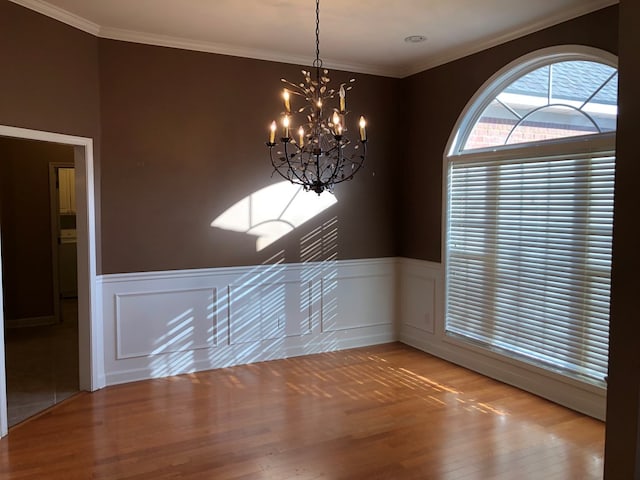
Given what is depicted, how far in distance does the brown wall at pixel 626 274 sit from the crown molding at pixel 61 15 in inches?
140

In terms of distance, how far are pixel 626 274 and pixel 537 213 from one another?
1816 mm

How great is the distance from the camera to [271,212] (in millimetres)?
4812

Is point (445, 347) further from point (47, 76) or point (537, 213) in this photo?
point (47, 76)

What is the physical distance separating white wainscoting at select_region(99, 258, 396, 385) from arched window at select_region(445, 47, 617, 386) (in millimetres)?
966

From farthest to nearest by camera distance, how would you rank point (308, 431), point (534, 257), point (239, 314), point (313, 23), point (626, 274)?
point (239, 314), point (534, 257), point (313, 23), point (308, 431), point (626, 274)

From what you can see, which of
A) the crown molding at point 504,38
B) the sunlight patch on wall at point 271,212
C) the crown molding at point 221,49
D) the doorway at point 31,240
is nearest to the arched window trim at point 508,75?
the crown molding at point 504,38

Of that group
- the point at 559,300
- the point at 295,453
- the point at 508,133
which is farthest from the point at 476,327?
the point at 295,453

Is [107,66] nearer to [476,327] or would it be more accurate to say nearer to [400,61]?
[400,61]

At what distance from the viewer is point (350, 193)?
206 inches

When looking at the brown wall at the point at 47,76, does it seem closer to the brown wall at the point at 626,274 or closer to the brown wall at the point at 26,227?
the brown wall at the point at 26,227

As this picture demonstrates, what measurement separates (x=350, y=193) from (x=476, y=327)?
1.84 meters

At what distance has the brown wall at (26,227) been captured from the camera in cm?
595

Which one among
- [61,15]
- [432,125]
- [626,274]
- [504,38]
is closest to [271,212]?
[432,125]

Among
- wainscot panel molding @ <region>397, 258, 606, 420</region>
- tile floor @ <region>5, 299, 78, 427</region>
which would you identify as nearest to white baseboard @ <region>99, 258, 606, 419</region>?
wainscot panel molding @ <region>397, 258, 606, 420</region>
